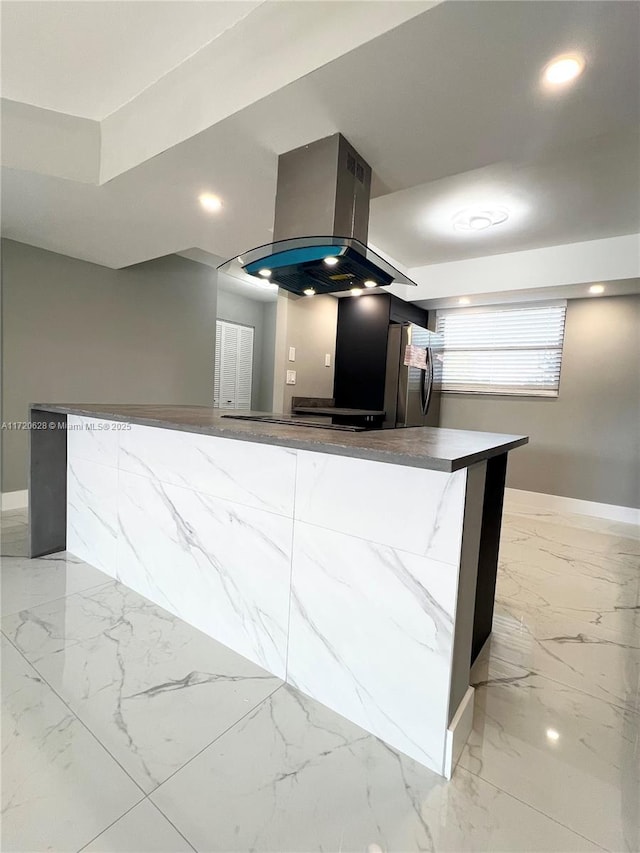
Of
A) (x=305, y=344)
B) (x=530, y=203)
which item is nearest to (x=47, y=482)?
(x=305, y=344)

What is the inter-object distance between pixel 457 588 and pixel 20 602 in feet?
6.29

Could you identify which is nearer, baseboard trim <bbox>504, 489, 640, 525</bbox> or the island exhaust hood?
the island exhaust hood

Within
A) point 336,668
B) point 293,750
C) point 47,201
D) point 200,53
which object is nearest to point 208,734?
point 293,750

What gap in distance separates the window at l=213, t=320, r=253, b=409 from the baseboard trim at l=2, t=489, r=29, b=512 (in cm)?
251

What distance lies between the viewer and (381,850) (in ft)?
2.90

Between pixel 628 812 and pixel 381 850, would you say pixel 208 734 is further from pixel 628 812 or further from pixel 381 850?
pixel 628 812

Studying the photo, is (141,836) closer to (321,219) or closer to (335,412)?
(321,219)

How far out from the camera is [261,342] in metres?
6.21

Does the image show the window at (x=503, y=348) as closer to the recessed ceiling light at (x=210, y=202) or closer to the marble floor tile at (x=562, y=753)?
the recessed ceiling light at (x=210, y=202)

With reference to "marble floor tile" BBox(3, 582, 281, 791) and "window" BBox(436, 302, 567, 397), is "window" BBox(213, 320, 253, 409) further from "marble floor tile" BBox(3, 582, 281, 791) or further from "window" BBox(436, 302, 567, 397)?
"marble floor tile" BBox(3, 582, 281, 791)

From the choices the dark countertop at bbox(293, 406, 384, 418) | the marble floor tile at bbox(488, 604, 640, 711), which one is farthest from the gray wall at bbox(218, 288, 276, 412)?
the marble floor tile at bbox(488, 604, 640, 711)

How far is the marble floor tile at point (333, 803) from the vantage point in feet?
2.97

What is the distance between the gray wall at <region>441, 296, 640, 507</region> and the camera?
12.1 feet

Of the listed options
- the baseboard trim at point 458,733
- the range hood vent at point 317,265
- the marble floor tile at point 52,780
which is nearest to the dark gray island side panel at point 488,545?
the baseboard trim at point 458,733
